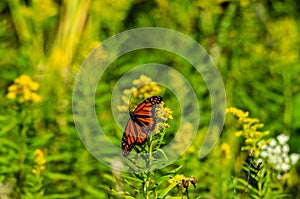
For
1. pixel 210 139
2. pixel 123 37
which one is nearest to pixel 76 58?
pixel 123 37

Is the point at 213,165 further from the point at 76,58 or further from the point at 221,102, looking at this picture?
the point at 76,58

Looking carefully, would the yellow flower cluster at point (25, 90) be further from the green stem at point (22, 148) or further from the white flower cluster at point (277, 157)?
the white flower cluster at point (277, 157)

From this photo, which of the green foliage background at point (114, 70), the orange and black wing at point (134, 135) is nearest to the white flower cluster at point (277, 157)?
the green foliage background at point (114, 70)

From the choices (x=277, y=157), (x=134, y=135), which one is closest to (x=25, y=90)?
(x=134, y=135)

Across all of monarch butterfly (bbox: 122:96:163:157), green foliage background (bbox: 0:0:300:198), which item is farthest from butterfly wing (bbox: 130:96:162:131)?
green foliage background (bbox: 0:0:300:198)

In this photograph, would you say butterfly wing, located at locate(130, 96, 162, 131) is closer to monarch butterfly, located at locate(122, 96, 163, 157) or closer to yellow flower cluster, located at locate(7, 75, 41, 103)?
monarch butterfly, located at locate(122, 96, 163, 157)
